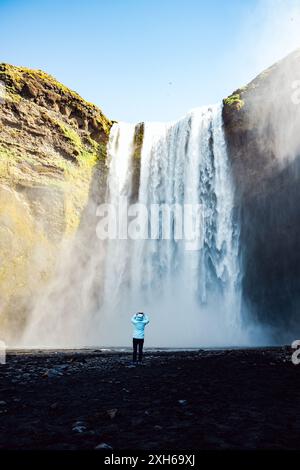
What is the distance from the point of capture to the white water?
94.6 ft

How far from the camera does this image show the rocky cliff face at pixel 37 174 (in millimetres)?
28406

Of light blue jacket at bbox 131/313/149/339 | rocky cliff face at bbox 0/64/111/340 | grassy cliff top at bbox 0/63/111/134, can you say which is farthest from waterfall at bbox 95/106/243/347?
light blue jacket at bbox 131/313/149/339

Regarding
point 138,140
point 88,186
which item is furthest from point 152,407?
point 138,140

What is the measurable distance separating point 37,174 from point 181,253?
13.5 metres

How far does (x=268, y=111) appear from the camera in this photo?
29.6 m

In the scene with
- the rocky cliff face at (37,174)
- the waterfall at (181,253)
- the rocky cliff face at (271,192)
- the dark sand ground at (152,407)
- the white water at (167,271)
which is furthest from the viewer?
the waterfall at (181,253)

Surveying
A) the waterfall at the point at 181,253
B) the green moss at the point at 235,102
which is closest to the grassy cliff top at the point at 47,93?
the waterfall at the point at 181,253

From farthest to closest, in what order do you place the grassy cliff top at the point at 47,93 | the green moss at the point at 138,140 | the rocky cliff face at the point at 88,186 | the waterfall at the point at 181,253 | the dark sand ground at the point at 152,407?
the green moss at the point at 138,140 → the grassy cliff top at the point at 47,93 → the waterfall at the point at 181,253 → the rocky cliff face at the point at 88,186 → the dark sand ground at the point at 152,407

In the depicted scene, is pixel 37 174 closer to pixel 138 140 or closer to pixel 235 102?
pixel 138 140

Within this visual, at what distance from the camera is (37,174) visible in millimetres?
30984

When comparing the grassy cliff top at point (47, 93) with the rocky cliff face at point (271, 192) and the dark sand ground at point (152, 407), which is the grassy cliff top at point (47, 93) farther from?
the dark sand ground at point (152, 407)

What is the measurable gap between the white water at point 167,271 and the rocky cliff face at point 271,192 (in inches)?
47.8

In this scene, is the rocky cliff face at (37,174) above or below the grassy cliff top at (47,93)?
below

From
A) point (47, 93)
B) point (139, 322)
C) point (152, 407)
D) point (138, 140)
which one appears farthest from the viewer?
point (138, 140)
